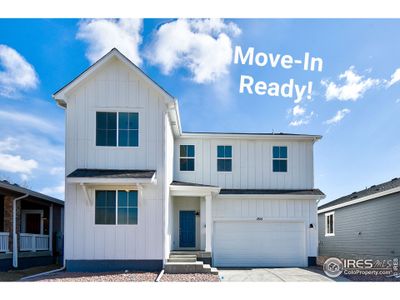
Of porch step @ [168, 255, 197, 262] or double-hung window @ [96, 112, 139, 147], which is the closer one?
double-hung window @ [96, 112, 139, 147]

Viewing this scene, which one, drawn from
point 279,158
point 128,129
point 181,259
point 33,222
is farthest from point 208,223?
point 33,222

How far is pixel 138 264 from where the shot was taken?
13.0m

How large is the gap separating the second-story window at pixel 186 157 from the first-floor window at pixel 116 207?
458 cm

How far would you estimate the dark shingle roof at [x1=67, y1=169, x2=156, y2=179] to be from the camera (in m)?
12.7

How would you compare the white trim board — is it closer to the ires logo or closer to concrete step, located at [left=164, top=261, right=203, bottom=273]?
the ires logo

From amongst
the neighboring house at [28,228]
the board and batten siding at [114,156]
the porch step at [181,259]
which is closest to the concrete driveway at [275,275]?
the porch step at [181,259]

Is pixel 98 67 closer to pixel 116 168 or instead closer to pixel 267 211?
pixel 116 168

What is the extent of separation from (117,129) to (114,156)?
841mm

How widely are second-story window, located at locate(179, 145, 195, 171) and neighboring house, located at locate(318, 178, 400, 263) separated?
6702mm

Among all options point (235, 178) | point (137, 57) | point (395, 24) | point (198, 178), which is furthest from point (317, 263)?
point (137, 57)

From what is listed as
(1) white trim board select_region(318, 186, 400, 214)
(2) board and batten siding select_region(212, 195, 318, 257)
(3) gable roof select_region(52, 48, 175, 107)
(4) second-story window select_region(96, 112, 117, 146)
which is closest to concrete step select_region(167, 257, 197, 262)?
(2) board and batten siding select_region(212, 195, 318, 257)

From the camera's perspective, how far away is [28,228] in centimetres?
1975

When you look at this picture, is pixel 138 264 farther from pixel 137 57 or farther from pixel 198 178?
pixel 137 57
